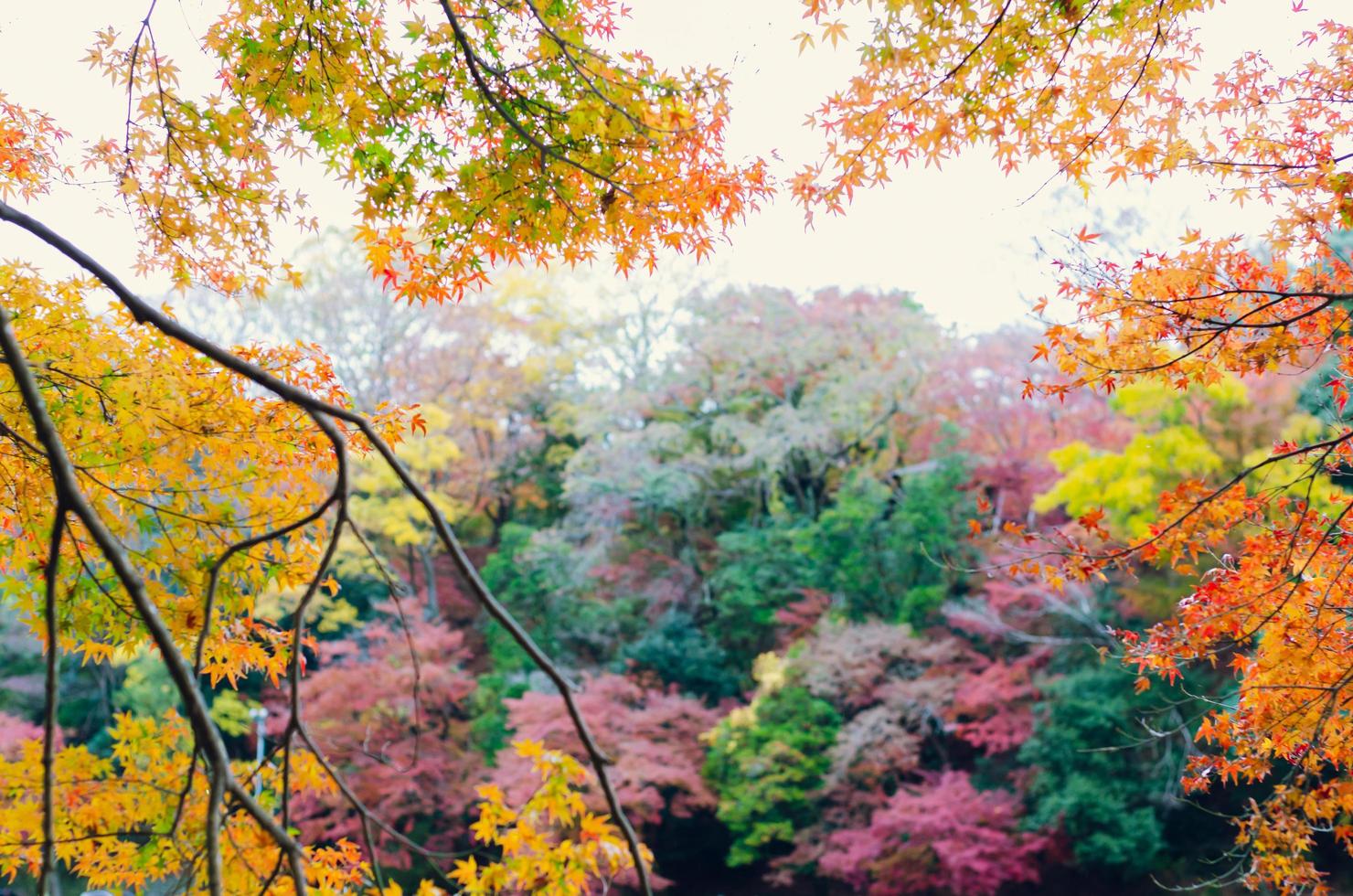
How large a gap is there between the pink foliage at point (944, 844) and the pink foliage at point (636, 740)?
1597 millimetres

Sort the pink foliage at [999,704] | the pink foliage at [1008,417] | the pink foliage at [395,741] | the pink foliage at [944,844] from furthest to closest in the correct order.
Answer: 1. the pink foliage at [1008,417]
2. the pink foliage at [395,741]
3. the pink foliage at [999,704]
4. the pink foliage at [944,844]

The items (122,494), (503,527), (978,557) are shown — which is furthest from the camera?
(503,527)

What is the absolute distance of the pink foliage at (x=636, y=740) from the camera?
361 inches

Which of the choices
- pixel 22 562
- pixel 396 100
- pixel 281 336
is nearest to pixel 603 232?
pixel 396 100

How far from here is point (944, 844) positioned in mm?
7820

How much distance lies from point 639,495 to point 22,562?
936 cm

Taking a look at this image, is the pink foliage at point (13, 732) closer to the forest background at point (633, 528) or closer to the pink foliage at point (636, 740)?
the forest background at point (633, 528)

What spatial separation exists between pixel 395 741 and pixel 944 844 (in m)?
5.20

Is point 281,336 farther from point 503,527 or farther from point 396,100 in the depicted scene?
point 396,100

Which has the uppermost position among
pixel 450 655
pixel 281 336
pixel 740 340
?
pixel 281 336

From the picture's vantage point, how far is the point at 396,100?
8.62ft

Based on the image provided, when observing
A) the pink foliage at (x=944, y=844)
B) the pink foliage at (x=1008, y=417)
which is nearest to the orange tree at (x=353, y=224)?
the pink foliage at (x=944, y=844)

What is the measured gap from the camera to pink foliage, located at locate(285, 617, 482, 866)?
980 cm

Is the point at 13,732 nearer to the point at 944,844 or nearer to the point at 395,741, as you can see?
the point at 395,741
